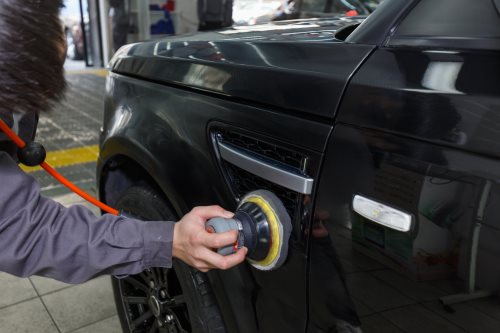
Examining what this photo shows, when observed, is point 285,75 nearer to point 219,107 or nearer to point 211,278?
point 219,107

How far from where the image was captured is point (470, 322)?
0.78 m

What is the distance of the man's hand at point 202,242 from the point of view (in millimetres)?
1017

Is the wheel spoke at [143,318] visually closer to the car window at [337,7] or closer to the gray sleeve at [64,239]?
the gray sleeve at [64,239]

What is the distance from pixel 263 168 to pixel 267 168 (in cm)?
2

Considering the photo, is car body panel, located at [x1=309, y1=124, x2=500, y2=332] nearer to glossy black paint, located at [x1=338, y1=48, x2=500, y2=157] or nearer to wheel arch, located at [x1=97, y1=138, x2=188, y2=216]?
glossy black paint, located at [x1=338, y1=48, x2=500, y2=157]

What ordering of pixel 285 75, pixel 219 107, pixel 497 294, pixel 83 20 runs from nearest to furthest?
pixel 497 294
pixel 285 75
pixel 219 107
pixel 83 20

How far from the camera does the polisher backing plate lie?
1.06 m

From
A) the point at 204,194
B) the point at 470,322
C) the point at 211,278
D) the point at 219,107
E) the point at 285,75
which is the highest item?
the point at 285,75

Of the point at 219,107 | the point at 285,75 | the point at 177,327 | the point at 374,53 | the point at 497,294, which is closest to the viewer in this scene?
the point at 497,294

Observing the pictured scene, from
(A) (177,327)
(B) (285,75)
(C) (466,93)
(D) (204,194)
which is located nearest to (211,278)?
(D) (204,194)

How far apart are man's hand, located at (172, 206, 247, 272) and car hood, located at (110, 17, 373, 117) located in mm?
301

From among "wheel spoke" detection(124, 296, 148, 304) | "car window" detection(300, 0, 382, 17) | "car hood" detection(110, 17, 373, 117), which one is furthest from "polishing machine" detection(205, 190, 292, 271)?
"car window" detection(300, 0, 382, 17)

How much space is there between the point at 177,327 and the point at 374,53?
1.10 metres

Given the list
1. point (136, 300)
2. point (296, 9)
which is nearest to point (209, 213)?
point (136, 300)
